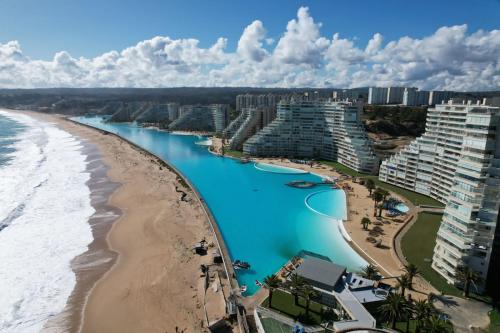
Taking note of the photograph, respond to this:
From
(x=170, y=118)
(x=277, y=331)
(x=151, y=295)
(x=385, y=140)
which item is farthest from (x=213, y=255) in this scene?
(x=170, y=118)

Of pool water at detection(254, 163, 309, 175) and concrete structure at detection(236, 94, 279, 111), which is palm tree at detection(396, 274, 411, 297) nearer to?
pool water at detection(254, 163, 309, 175)

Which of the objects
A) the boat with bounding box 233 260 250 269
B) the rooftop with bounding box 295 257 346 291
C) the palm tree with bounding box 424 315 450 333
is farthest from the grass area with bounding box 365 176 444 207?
the palm tree with bounding box 424 315 450 333

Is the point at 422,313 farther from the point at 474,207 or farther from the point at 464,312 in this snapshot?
the point at 474,207

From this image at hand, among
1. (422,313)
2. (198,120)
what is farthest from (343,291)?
(198,120)

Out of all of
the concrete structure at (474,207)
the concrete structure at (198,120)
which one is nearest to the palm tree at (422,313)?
the concrete structure at (474,207)

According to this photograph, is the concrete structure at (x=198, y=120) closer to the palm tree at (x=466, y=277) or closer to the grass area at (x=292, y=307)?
the grass area at (x=292, y=307)

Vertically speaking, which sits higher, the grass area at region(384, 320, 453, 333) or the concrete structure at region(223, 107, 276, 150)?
the concrete structure at region(223, 107, 276, 150)

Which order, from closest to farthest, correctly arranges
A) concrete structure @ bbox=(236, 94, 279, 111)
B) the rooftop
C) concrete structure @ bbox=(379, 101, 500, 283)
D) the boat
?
the rooftop
concrete structure @ bbox=(379, 101, 500, 283)
the boat
concrete structure @ bbox=(236, 94, 279, 111)

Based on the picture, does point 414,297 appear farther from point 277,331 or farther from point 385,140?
point 385,140
